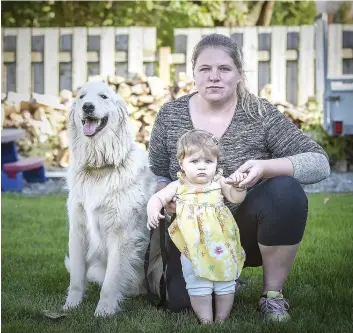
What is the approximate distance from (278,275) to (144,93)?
15.9ft

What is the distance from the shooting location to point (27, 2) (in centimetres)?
827

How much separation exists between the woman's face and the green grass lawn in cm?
75

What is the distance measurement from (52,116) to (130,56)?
1090 millimetres

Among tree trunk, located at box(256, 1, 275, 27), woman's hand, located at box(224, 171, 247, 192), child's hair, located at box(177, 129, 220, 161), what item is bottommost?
woman's hand, located at box(224, 171, 247, 192)

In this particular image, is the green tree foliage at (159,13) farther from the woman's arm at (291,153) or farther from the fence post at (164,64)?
the woman's arm at (291,153)

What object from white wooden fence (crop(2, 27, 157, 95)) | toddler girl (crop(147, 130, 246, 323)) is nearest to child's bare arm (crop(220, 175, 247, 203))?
toddler girl (crop(147, 130, 246, 323))

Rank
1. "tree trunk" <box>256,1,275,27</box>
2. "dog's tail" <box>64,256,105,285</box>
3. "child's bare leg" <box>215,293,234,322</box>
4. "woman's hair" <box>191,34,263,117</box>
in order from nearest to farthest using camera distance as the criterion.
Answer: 1. "child's bare leg" <box>215,293,234,322</box>
2. "woman's hair" <box>191,34,263,117</box>
3. "dog's tail" <box>64,256,105,285</box>
4. "tree trunk" <box>256,1,275,27</box>

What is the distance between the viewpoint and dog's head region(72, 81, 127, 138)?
2.34 metres

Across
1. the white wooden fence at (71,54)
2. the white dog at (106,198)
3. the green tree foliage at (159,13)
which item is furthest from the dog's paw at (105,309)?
the green tree foliage at (159,13)

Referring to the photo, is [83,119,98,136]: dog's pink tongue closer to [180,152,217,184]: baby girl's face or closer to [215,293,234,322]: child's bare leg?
[180,152,217,184]: baby girl's face

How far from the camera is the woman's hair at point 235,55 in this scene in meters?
2.27

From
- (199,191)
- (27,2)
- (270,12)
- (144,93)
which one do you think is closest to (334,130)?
(144,93)

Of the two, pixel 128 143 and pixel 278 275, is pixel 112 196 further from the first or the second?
pixel 278 275

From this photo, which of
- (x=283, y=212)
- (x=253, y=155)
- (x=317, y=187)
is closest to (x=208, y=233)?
(x=283, y=212)
